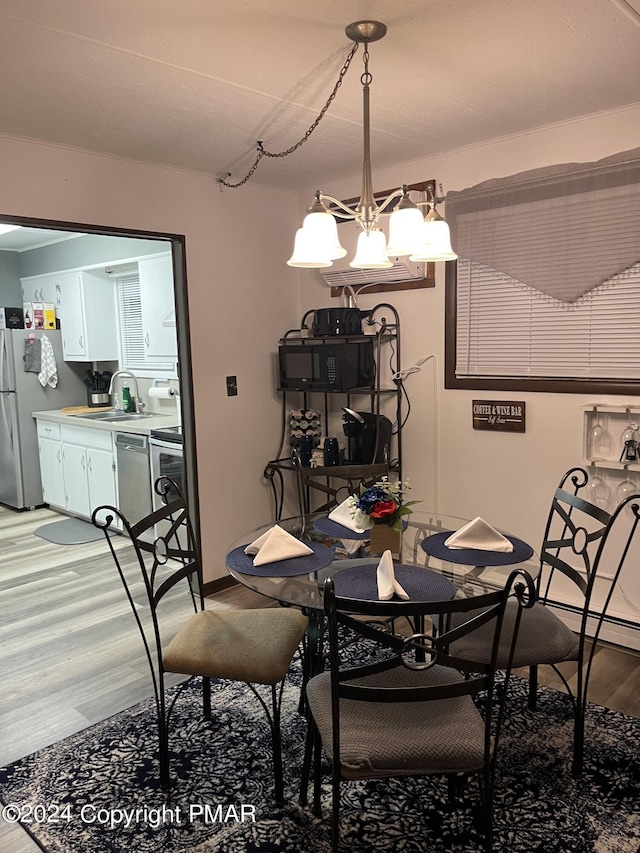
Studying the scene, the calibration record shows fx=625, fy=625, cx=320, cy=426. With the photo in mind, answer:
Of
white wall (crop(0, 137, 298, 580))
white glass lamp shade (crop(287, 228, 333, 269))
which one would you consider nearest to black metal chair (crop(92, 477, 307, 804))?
white glass lamp shade (crop(287, 228, 333, 269))

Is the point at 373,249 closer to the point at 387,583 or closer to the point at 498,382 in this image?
the point at 387,583

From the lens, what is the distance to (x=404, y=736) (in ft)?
5.42

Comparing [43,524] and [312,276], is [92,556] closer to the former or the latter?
[43,524]

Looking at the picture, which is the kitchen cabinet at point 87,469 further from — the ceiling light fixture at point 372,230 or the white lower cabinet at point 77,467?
the ceiling light fixture at point 372,230

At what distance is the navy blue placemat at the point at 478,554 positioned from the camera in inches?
85.0

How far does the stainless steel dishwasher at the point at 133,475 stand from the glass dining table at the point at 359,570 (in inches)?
86.2

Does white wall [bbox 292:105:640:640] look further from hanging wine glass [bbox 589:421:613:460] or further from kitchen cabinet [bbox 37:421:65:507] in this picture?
kitchen cabinet [bbox 37:421:65:507]

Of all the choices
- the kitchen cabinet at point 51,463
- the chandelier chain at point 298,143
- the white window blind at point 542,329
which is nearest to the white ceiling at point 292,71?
the chandelier chain at point 298,143

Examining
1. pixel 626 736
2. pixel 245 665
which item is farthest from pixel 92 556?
pixel 626 736

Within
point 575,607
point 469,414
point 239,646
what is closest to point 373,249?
point 239,646

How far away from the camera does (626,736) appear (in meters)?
2.32

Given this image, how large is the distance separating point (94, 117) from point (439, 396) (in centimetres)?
220

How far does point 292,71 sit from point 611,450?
85.3 inches

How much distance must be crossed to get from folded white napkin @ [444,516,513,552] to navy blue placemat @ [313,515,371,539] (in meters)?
0.33
